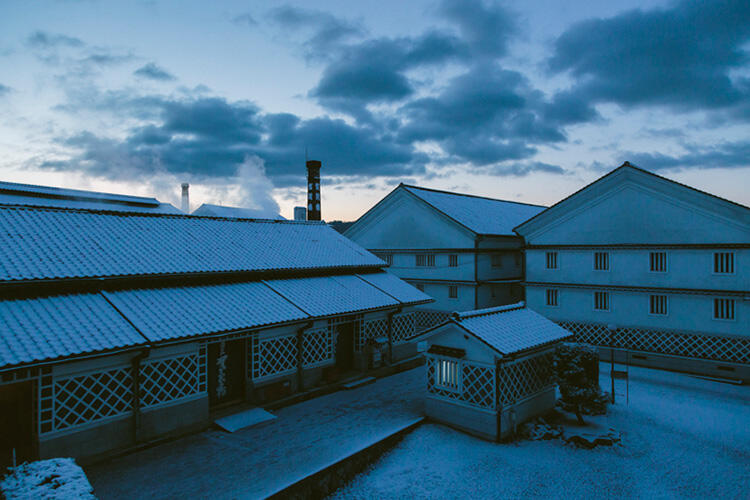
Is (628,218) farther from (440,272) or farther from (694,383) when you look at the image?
(440,272)

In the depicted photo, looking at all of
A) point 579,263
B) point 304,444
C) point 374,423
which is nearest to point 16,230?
point 304,444

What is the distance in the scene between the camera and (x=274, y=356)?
56.5ft

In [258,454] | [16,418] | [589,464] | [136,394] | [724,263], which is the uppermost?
[724,263]

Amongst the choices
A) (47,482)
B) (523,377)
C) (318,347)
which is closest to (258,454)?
(47,482)

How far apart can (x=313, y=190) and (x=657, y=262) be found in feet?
98.0

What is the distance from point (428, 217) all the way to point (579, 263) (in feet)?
38.9

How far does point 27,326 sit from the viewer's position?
39.4 feet

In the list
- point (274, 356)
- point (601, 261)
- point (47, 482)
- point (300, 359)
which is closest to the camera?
point (47, 482)

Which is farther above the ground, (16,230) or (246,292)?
(16,230)

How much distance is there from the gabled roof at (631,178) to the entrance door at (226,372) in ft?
65.8

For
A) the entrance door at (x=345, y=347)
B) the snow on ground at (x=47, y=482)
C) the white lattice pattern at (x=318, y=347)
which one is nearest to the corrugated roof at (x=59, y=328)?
the snow on ground at (x=47, y=482)

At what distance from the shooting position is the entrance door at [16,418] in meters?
12.0

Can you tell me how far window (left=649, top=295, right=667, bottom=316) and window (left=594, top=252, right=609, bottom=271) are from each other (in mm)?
2852

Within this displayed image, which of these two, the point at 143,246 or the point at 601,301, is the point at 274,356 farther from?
the point at 601,301
